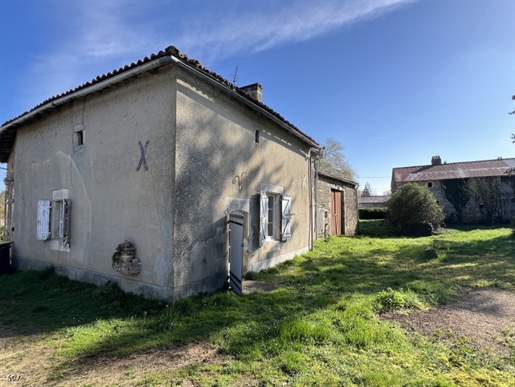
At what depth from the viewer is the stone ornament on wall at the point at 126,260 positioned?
5.27 meters

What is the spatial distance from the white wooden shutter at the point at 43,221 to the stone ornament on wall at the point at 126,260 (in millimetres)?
3074

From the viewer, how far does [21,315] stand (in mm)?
5055

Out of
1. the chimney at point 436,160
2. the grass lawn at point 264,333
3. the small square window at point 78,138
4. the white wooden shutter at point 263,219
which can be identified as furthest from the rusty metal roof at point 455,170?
the small square window at point 78,138

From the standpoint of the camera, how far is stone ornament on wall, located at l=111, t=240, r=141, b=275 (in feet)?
17.3

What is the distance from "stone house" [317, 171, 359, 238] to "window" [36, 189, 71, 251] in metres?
9.91

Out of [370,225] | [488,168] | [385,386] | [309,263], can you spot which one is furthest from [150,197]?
[488,168]

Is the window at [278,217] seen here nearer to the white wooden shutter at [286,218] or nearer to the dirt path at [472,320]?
the white wooden shutter at [286,218]

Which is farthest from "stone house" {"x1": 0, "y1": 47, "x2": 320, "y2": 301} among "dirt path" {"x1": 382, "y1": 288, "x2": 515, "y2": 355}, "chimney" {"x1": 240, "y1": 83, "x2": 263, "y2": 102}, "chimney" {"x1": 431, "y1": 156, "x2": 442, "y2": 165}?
"chimney" {"x1": 431, "y1": 156, "x2": 442, "y2": 165}

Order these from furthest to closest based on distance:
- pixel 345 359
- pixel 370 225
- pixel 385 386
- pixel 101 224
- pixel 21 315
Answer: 1. pixel 370 225
2. pixel 101 224
3. pixel 21 315
4. pixel 345 359
5. pixel 385 386

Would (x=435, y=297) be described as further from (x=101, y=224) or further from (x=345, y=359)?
(x=101, y=224)

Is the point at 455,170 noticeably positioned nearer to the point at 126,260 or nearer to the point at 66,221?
the point at 126,260

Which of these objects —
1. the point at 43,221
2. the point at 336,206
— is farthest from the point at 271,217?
the point at 336,206

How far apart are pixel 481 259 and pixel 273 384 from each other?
8920 millimetres

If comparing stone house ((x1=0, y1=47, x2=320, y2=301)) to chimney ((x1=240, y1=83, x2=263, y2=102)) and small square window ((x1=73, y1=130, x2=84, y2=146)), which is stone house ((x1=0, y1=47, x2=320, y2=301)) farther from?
chimney ((x1=240, y1=83, x2=263, y2=102))
